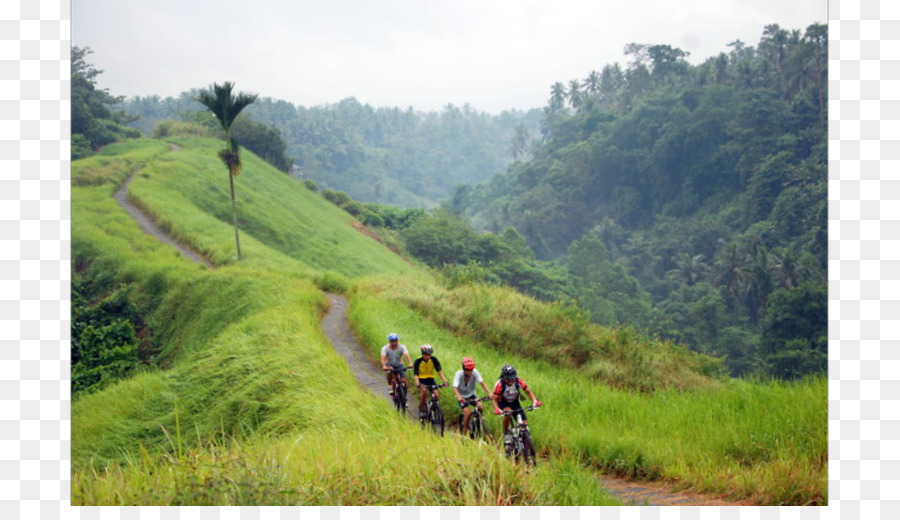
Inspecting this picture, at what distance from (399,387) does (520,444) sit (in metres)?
3.40

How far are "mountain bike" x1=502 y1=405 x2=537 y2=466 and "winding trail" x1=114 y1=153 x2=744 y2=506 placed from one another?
1038 millimetres

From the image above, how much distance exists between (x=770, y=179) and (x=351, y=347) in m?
71.1

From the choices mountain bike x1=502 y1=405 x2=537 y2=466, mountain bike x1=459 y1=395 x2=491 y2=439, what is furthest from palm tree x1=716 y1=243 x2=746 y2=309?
mountain bike x1=502 y1=405 x2=537 y2=466

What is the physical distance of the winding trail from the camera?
23.6 feet

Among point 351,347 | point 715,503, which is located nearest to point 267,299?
point 351,347

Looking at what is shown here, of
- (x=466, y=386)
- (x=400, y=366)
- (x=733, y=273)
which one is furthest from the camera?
(x=733, y=273)

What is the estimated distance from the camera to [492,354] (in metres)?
16.7

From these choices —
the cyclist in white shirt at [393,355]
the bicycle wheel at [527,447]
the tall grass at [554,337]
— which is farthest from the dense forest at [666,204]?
the bicycle wheel at [527,447]

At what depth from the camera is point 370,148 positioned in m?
168

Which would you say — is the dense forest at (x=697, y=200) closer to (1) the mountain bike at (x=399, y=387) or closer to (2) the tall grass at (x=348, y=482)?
(1) the mountain bike at (x=399, y=387)

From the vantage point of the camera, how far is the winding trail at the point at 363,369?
7180 millimetres

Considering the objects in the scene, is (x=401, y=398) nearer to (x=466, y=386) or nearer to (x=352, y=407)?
(x=352, y=407)

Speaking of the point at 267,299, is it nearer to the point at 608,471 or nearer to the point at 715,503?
the point at 608,471

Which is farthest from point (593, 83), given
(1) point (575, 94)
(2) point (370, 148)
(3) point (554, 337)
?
(3) point (554, 337)
